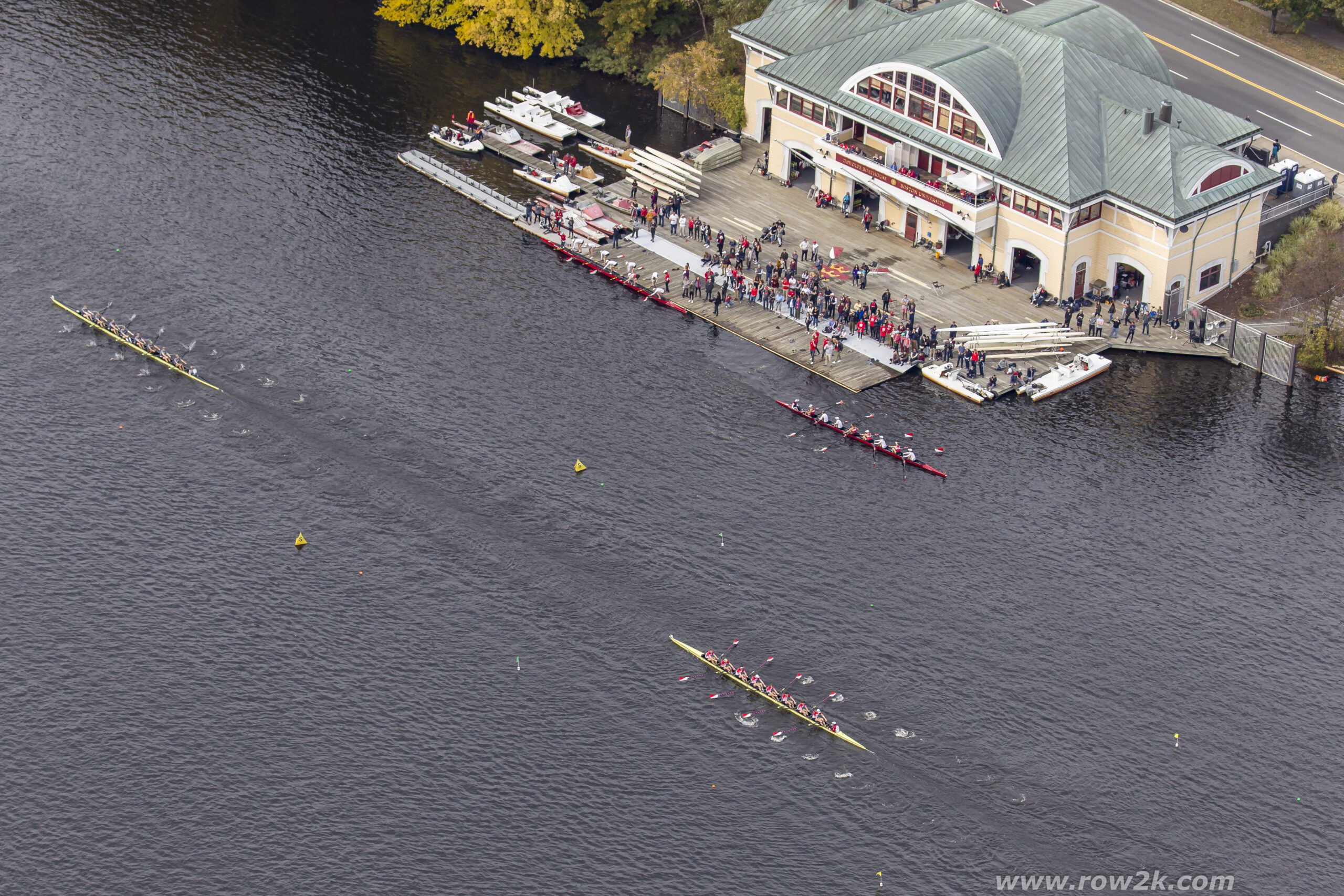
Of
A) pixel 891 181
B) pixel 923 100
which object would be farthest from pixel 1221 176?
pixel 891 181

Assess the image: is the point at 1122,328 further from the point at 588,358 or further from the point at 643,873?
the point at 643,873

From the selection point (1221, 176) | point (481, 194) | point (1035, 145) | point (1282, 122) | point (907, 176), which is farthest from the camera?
point (481, 194)

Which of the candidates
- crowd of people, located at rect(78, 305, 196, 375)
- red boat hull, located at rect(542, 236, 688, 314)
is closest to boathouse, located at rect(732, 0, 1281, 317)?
red boat hull, located at rect(542, 236, 688, 314)

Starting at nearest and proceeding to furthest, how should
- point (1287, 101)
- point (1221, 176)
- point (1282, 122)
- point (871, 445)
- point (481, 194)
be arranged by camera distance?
point (871, 445) → point (1221, 176) → point (1282, 122) → point (1287, 101) → point (481, 194)

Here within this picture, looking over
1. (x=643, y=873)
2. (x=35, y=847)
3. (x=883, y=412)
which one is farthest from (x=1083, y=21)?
(x=35, y=847)

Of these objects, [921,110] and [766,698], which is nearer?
[766,698]

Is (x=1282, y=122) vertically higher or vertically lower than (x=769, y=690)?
higher

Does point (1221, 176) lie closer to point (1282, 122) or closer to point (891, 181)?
point (1282, 122)
